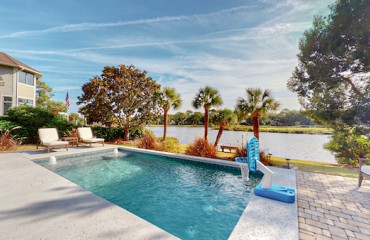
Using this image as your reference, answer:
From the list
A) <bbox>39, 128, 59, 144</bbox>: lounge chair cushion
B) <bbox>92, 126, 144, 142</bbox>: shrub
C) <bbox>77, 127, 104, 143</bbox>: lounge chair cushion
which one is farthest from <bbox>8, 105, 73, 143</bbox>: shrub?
<bbox>39, 128, 59, 144</bbox>: lounge chair cushion

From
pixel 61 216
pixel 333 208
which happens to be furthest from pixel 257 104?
pixel 61 216

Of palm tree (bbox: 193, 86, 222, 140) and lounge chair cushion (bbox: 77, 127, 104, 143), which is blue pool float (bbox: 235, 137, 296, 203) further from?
lounge chair cushion (bbox: 77, 127, 104, 143)

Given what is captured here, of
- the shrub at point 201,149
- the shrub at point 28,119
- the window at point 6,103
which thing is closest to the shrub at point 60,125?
the shrub at point 28,119

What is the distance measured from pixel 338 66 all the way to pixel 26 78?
25070 mm

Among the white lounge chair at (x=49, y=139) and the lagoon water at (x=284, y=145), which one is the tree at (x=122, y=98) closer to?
the lagoon water at (x=284, y=145)

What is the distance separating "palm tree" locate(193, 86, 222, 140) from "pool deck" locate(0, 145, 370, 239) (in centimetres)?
865

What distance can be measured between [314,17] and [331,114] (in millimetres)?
5149

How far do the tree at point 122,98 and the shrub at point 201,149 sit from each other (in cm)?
684

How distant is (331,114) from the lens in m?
8.65

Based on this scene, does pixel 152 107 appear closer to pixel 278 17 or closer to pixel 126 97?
pixel 126 97

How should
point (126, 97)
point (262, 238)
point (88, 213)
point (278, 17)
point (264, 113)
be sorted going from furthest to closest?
point (126, 97), point (264, 113), point (278, 17), point (88, 213), point (262, 238)

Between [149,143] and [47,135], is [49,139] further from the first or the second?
[149,143]

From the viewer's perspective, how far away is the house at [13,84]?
1466 centimetres

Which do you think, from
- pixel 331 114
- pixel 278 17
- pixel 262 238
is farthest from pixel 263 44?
pixel 262 238
